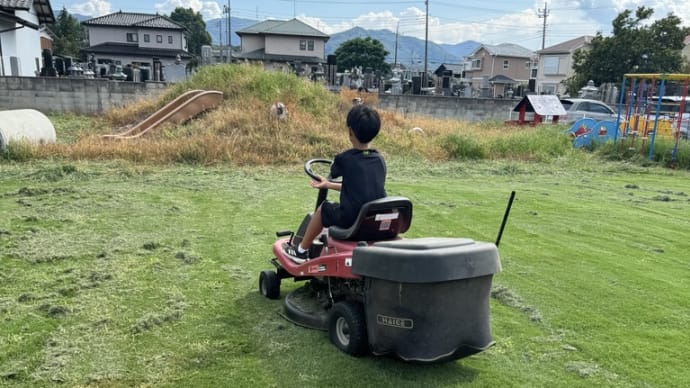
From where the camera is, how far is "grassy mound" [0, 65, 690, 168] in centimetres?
945

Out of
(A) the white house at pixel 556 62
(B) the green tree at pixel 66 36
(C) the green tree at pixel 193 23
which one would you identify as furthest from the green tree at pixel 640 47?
(C) the green tree at pixel 193 23

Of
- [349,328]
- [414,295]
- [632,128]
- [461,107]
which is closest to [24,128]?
[349,328]

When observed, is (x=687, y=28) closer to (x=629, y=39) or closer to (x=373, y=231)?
(x=629, y=39)

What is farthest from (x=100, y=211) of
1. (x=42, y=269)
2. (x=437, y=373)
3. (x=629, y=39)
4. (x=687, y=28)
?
(x=687, y=28)

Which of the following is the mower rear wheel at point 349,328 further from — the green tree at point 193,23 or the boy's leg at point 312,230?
the green tree at point 193,23

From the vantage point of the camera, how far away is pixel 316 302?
11.5ft

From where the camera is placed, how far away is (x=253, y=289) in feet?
12.6

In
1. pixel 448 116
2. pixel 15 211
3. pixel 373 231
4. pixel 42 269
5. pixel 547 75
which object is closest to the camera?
pixel 373 231

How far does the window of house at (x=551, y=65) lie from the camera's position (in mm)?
47406

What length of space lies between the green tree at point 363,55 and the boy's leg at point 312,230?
177 feet

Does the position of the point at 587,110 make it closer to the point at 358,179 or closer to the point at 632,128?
the point at 632,128

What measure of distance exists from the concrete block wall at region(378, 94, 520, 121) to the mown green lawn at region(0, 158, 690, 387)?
11.6m

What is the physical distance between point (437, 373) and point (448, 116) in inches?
675

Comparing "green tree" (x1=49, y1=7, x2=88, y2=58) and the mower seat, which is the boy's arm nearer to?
the mower seat
